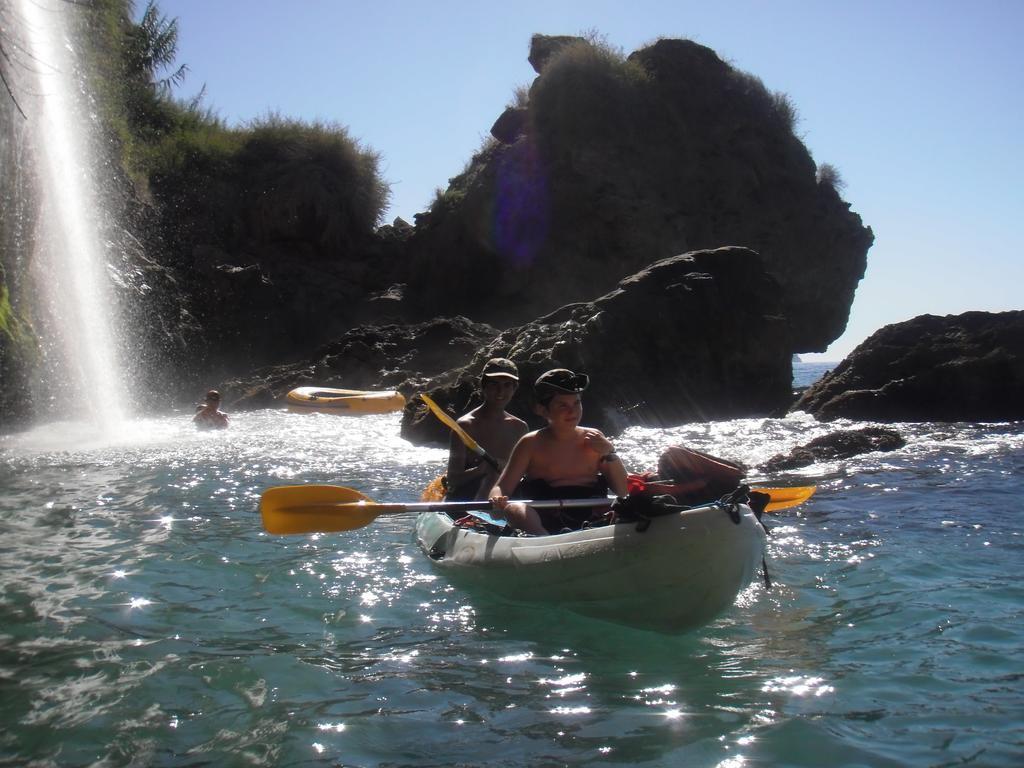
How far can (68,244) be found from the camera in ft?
51.7

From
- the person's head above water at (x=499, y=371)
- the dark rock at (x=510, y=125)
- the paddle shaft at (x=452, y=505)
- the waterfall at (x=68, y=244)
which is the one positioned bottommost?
the paddle shaft at (x=452, y=505)

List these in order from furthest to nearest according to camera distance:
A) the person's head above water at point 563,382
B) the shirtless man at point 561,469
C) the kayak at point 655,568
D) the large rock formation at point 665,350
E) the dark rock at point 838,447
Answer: the large rock formation at point 665,350 < the dark rock at point 838,447 < the shirtless man at point 561,469 < the person's head above water at point 563,382 < the kayak at point 655,568

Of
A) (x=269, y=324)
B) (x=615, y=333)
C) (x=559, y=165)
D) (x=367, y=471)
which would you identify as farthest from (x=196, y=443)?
(x=559, y=165)

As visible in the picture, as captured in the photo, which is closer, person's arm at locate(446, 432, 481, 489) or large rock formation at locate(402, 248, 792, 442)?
person's arm at locate(446, 432, 481, 489)

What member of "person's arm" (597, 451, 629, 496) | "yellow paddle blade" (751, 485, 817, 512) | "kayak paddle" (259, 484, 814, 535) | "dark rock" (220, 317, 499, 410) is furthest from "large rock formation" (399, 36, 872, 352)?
"person's arm" (597, 451, 629, 496)

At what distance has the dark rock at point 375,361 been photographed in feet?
58.6

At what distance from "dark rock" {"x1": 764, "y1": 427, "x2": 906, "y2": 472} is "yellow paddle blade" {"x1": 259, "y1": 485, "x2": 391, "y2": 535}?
17.5 feet

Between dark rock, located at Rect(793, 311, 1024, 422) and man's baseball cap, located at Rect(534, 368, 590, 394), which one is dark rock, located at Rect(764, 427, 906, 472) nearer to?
dark rock, located at Rect(793, 311, 1024, 422)

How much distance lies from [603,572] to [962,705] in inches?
56.7

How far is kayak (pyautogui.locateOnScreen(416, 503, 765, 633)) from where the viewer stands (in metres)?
3.90

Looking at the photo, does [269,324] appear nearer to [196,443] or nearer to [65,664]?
[196,443]

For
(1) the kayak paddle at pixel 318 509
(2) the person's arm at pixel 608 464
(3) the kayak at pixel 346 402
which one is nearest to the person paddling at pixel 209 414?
(3) the kayak at pixel 346 402

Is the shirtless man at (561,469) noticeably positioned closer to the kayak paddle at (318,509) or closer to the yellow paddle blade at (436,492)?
the kayak paddle at (318,509)

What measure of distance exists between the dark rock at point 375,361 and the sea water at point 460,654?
33.8 feet
